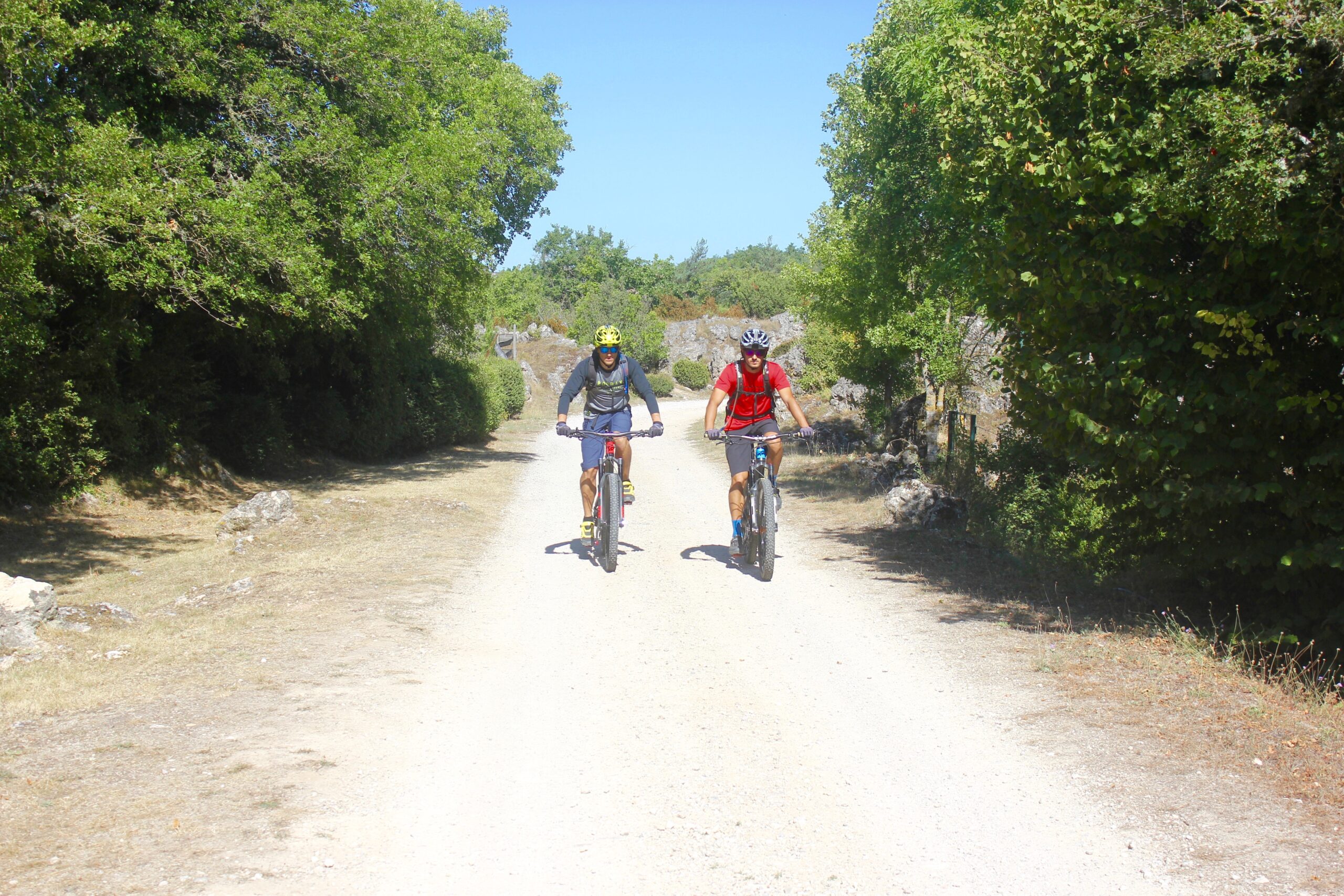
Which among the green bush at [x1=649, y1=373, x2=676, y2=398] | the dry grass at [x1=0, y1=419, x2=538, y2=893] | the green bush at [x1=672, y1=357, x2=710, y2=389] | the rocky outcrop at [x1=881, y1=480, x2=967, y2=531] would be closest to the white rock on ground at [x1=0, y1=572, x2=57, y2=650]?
the dry grass at [x1=0, y1=419, x2=538, y2=893]

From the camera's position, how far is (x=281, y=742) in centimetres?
504

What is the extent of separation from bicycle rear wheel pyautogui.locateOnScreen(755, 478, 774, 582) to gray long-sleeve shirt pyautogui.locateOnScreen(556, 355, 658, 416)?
4.70 feet

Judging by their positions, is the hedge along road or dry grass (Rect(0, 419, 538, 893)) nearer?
the hedge along road

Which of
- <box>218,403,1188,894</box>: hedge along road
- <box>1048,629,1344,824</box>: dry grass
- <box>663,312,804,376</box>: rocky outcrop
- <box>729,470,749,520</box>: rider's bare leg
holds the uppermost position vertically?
<box>663,312,804,376</box>: rocky outcrop

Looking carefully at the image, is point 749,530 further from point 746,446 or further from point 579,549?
point 579,549

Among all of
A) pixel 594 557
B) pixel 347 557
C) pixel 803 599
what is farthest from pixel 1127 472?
pixel 347 557

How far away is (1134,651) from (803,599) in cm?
272

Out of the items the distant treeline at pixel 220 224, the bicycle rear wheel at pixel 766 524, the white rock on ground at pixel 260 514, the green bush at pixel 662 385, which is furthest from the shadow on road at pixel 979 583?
the green bush at pixel 662 385

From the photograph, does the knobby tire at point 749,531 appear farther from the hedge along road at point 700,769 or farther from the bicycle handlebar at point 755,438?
the hedge along road at point 700,769

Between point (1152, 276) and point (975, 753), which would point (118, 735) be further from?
point (1152, 276)

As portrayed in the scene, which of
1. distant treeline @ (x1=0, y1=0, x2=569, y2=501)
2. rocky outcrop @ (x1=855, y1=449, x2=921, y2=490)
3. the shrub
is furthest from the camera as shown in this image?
the shrub

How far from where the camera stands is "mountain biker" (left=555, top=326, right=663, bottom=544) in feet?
31.4

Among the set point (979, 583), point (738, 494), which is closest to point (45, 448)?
point (738, 494)

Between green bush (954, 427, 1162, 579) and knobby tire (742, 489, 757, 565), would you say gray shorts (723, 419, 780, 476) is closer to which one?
knobby tire (742, 489, 757, 565)
